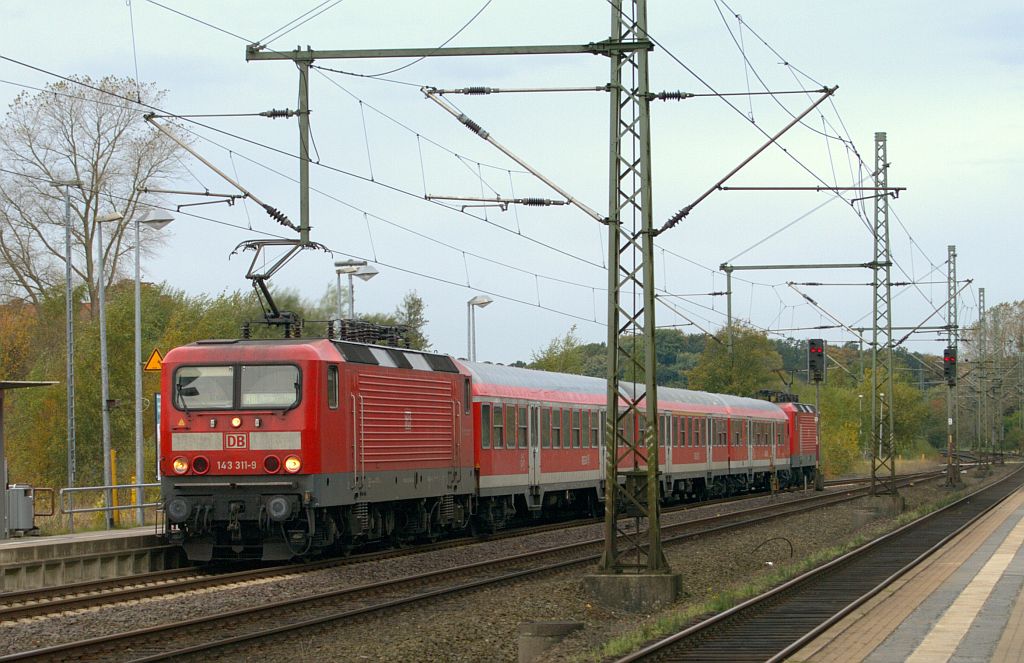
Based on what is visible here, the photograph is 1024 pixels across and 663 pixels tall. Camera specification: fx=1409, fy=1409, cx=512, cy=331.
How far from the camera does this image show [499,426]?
28688 mm

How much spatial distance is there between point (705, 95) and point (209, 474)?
8.97 meters

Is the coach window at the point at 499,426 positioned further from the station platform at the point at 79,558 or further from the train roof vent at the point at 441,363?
the station platform at the point at 79,558

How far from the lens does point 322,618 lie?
15.3m

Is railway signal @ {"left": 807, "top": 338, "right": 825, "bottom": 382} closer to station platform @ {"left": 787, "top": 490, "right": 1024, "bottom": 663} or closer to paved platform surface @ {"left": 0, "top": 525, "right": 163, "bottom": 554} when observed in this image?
station platform @ {"left": 787, "top": 490, "right": 1024, "bottom": 663}

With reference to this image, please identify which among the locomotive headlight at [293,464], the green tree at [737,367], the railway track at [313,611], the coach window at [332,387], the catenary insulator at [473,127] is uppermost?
the catenary insulator at [473,127]

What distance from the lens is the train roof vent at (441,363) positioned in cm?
2511

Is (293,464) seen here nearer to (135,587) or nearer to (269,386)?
(269,386)

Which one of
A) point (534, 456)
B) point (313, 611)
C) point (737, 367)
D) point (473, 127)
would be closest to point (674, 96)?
point (473, 127)

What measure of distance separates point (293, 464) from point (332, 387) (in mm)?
1336

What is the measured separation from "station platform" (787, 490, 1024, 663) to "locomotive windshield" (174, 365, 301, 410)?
28.9 feet

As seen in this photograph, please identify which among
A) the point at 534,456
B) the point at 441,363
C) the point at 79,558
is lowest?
the point at 79,558

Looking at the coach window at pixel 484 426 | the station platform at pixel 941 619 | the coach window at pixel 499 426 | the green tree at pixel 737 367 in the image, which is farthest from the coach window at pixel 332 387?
the green tree at pixel 737 367

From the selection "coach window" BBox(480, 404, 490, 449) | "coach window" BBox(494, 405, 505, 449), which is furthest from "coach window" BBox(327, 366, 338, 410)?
"coach window" BBox(494, 405, 505, 449)

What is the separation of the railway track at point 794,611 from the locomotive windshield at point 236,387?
758 centimetres
